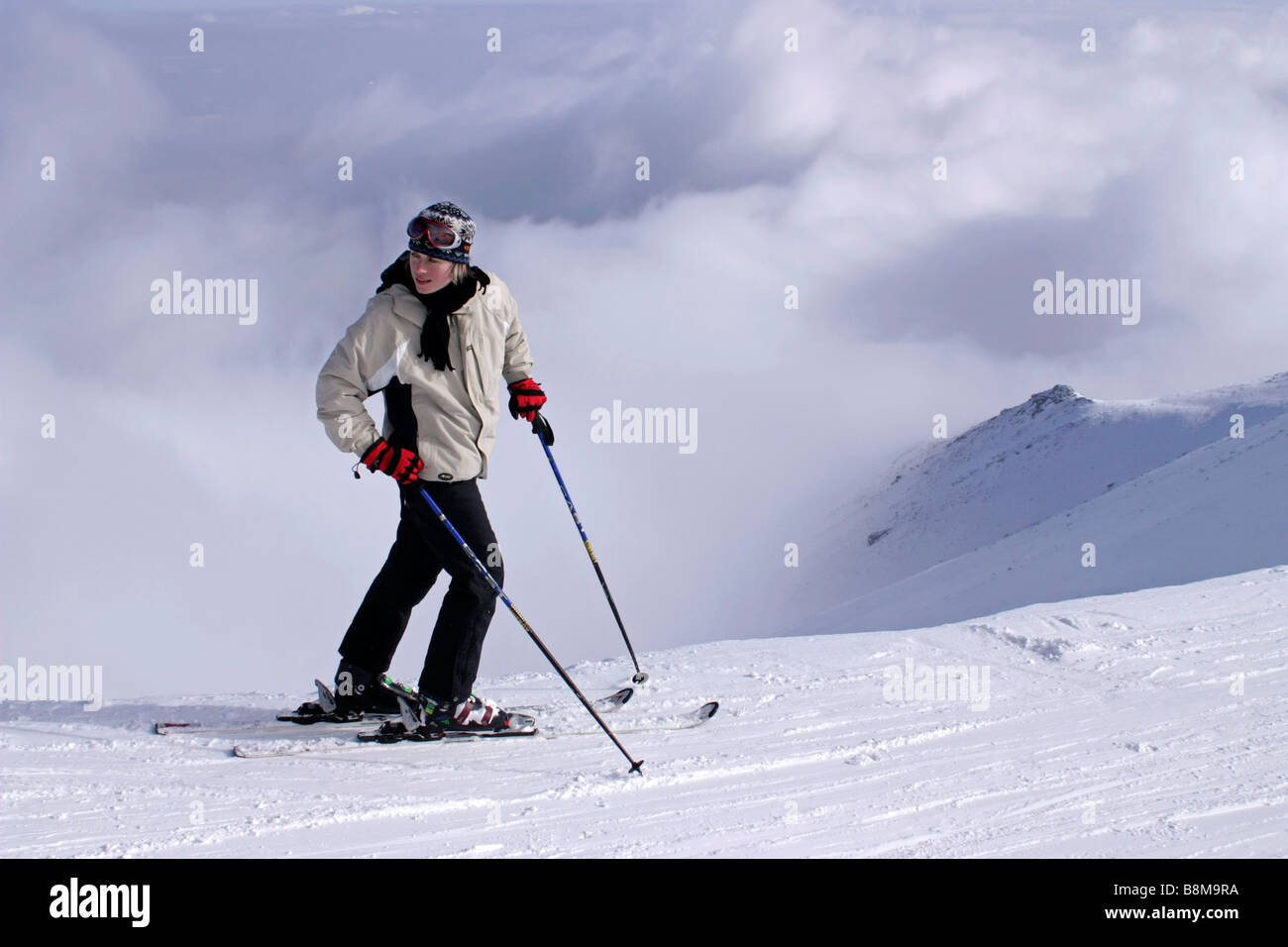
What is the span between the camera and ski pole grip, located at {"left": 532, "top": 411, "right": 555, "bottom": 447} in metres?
5.13

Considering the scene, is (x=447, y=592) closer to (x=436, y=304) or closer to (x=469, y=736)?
(x=469, y=736)

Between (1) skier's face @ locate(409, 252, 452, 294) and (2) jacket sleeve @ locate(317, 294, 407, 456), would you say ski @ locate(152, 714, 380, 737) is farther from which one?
(1) skier's face @ locate(409, 252, 452, 294)

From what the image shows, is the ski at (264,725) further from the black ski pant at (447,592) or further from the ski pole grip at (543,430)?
the ski pole grip at (543,430)

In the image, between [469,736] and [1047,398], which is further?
[1047,398]

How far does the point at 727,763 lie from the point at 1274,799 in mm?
1927

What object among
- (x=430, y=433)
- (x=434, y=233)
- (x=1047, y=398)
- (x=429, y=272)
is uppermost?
(x=1047, y=398)

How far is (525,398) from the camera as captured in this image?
502cm

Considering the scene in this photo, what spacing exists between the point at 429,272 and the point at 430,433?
657 millimetres

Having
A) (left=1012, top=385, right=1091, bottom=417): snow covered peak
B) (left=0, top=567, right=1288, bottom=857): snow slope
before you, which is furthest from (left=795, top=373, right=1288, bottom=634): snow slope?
(left=0, top=567, right=1288, bottom=857): snow slope

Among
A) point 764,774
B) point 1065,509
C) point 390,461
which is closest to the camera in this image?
point 764,774

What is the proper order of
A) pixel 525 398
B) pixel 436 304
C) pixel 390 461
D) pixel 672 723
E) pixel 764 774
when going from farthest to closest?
1. pixel 525 398
2. pixel 672 723
3. pixel 436 304
4. pixel 390 461
5. pixel 764 774

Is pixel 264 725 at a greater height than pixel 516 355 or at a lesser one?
lesser

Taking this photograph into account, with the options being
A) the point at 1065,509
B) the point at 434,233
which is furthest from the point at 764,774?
the point at 1065,509
